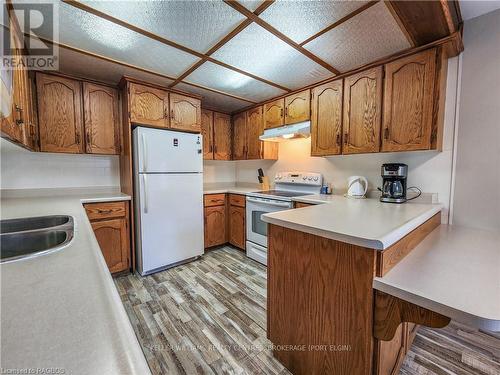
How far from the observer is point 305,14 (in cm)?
139

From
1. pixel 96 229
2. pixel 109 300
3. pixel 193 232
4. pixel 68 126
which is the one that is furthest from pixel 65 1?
pixel 193 232

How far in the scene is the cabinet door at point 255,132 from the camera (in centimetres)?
316

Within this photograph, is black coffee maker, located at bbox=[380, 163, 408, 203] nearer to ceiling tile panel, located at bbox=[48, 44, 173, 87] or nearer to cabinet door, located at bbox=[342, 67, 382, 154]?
cabinet door, located at bbox=[342, 67, 382, 154]

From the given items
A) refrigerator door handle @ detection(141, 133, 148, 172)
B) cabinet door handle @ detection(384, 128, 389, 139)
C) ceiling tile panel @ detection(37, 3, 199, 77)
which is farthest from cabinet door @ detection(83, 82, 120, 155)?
cabinet door handle @ detection(384, 128, 389, 139)

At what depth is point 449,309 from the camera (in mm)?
742

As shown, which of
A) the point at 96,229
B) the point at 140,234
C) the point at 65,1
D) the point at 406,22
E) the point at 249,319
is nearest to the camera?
the point at 65,1

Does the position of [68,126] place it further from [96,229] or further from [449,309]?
[449,309]

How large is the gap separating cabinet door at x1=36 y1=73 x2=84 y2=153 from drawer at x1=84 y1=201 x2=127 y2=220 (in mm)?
659

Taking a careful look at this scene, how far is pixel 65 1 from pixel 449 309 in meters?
2.35

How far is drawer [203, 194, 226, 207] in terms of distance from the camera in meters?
3.12

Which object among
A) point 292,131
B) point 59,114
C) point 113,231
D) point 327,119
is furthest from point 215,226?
point 59,114

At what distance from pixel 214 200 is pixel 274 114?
1468 millimetres

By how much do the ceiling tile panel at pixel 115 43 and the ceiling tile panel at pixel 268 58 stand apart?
39 centimetres

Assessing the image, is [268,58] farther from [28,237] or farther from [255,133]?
[28,237]
